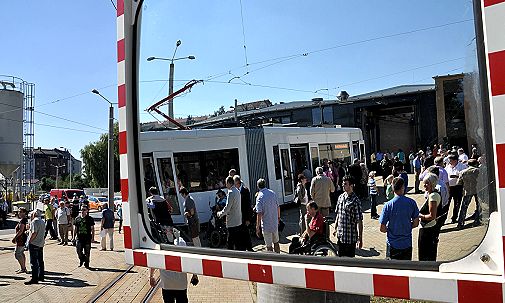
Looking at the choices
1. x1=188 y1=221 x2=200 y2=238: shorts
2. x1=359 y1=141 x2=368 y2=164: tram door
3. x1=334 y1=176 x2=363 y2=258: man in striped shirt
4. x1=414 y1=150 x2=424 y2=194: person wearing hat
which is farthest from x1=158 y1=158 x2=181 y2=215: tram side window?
x1=414 y1=150 x2=424 y2=194: person wearing hat

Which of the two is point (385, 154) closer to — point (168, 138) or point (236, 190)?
point (236, 190)

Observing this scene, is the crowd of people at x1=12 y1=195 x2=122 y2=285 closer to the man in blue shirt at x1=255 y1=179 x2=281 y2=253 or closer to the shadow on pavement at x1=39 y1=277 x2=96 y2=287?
the shadow on pavement at x1=39 y1=277 x2=96 y2=287

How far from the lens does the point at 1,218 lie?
30.8 m

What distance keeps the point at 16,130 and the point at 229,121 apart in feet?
154

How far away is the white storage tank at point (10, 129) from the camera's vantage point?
42.7 m

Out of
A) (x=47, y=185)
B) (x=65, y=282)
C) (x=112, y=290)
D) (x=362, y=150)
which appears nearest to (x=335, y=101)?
(x=362, y=150)

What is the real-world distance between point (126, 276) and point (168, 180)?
30.3 ft

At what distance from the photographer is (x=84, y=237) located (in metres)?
13.1

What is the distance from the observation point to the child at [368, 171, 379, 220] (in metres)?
2.08

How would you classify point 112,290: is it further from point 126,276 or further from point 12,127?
point 12,127

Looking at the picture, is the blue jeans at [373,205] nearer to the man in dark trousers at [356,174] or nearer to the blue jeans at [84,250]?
the man in dark trousers at [356,174]

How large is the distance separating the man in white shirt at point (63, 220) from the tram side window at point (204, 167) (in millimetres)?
16860

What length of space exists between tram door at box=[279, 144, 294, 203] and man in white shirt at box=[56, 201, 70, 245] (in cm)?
1717

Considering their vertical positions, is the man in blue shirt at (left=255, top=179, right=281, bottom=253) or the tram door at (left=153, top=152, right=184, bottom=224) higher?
the tram door at (left=153, top=152, right=184, bottom=224)
